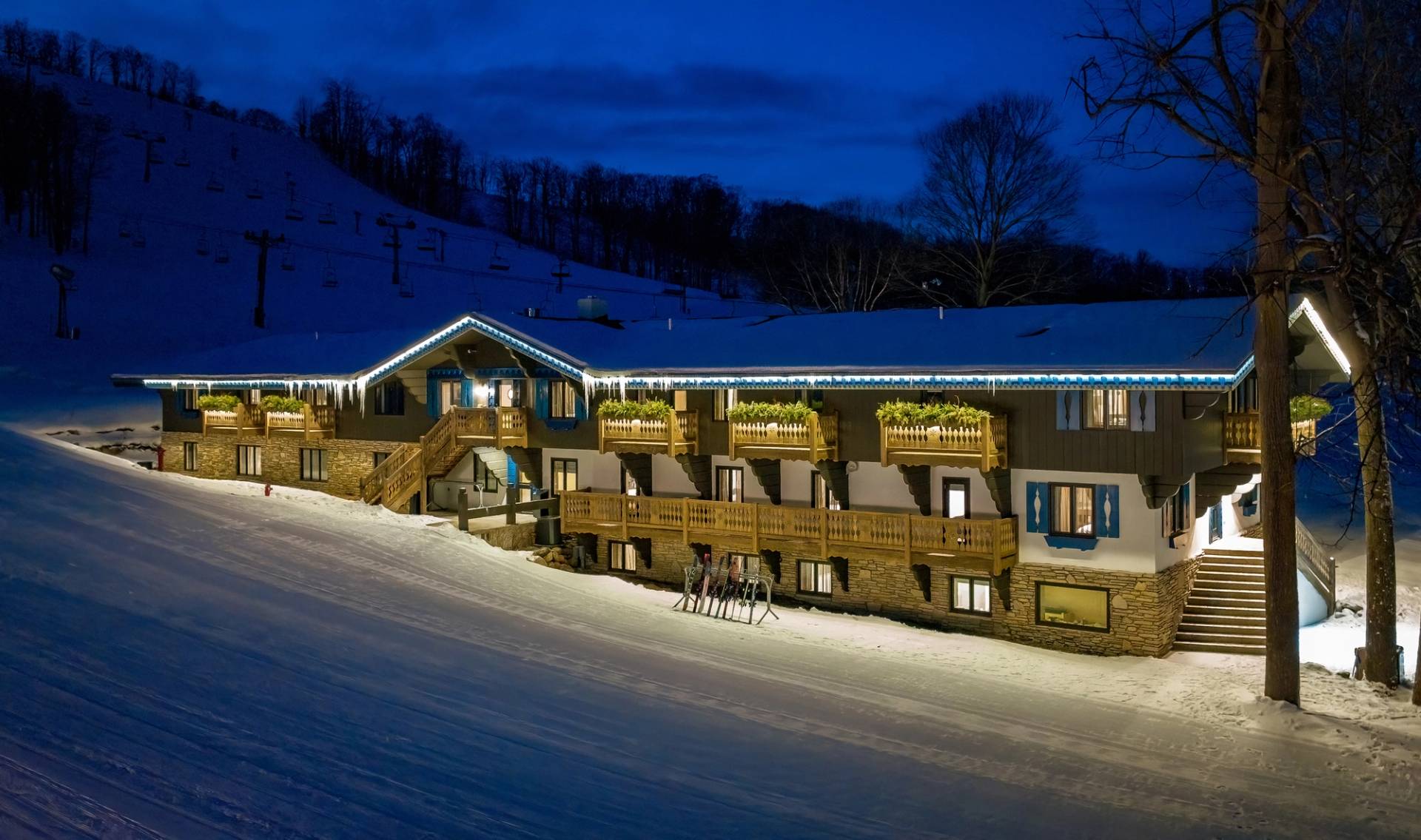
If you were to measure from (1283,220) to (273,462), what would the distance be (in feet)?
111

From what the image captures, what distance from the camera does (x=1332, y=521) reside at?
43594 millimetres

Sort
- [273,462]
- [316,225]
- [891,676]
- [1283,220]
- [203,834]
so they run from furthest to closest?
[316,225] → [273,462] → [891,676] → [1283,220] → [203,834]

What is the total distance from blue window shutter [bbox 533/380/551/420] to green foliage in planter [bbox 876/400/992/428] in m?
11.2

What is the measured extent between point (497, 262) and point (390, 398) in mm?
61231

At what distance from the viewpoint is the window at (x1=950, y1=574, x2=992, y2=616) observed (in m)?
26.7

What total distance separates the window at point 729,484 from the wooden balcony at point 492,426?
21.4ft

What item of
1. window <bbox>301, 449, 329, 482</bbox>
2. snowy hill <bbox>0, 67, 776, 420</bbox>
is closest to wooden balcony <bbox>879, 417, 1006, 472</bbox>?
window <bbox>301, 449, 329, 482</bbox>

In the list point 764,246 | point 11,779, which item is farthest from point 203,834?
point 764,246

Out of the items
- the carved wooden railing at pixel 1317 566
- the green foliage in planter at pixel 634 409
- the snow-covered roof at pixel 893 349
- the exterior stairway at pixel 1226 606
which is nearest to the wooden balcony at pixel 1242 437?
the snow-covered roof at pixel 893 349

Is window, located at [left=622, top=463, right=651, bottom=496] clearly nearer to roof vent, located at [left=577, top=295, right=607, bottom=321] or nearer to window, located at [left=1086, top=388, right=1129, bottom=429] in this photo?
roof vent, located at [left=577, top=295, right=607, bottom=321]

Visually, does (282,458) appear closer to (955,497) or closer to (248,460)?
(248,460)

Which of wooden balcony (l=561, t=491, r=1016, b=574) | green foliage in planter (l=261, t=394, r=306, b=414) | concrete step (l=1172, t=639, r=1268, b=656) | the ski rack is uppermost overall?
green foliage in planter (l=261, t=394, r=306, b=414)

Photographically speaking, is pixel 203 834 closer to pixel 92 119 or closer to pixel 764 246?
pixel 764 246

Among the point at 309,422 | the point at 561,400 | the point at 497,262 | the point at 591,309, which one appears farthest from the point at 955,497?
the point at 497,262
